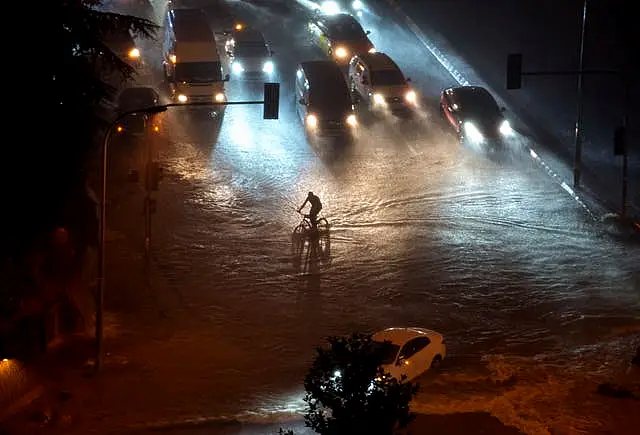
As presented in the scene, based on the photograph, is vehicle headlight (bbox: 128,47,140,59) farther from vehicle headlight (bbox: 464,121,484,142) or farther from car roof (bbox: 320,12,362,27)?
vehicle headlight (bbox: 464,121,484,142)

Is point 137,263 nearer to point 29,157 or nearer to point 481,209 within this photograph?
point 29,157

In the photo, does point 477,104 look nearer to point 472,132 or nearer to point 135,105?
point 472,132

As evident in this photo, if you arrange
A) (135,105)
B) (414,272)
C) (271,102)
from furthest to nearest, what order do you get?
(135,105)
(414,272)
(271,102)

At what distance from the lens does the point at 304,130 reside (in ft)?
129

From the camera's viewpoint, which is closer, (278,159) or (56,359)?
(56,359)

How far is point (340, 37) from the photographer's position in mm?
45688

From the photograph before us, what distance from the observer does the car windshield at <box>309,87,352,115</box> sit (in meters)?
37.7

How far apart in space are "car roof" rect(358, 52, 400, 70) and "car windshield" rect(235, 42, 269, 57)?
4.26 metres

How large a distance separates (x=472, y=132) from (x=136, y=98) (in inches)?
504

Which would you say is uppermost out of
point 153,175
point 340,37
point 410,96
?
point 340,37

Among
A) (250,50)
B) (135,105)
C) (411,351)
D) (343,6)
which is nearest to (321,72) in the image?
(250,50)

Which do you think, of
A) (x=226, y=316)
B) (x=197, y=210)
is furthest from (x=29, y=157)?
(x=197, y=210)

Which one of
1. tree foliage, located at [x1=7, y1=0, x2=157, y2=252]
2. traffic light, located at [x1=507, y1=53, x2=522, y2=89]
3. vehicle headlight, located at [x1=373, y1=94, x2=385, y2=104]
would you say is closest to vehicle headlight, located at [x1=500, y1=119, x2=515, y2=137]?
vehicle headlight, located at [x1=373, y1=94, x2=385, y2=104]

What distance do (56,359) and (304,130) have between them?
59.3 feet
